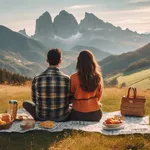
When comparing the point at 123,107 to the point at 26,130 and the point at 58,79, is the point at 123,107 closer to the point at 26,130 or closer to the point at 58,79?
the point at 58,79

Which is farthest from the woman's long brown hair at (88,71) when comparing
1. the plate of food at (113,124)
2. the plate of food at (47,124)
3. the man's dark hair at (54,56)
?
the plate of food at (47,124)

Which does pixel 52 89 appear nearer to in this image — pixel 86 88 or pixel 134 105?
pixel 86 88

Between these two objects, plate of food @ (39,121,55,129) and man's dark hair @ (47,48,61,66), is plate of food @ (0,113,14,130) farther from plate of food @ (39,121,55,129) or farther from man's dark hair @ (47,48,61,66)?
man's dark hair @ (47,48,61,66)

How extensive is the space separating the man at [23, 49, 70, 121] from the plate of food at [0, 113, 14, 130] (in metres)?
1.19

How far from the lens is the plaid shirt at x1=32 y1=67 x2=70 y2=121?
1150cm

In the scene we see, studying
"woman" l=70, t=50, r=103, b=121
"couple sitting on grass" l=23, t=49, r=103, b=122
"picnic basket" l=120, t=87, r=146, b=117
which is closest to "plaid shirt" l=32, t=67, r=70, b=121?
"couple sitting on grass" l=23, t=49, r=103, b=122

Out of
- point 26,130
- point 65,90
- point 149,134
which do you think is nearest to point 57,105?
point 65,90

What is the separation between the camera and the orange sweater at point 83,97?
12.0m

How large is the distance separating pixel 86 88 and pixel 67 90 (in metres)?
0.74

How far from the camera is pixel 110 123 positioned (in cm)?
1155

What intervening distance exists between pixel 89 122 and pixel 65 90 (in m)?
1.77

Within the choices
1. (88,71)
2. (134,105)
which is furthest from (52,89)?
(134,105)

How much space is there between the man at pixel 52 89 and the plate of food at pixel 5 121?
1190 millimetres

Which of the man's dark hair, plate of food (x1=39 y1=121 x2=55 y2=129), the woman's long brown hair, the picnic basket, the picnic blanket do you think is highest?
the man's dark hair
